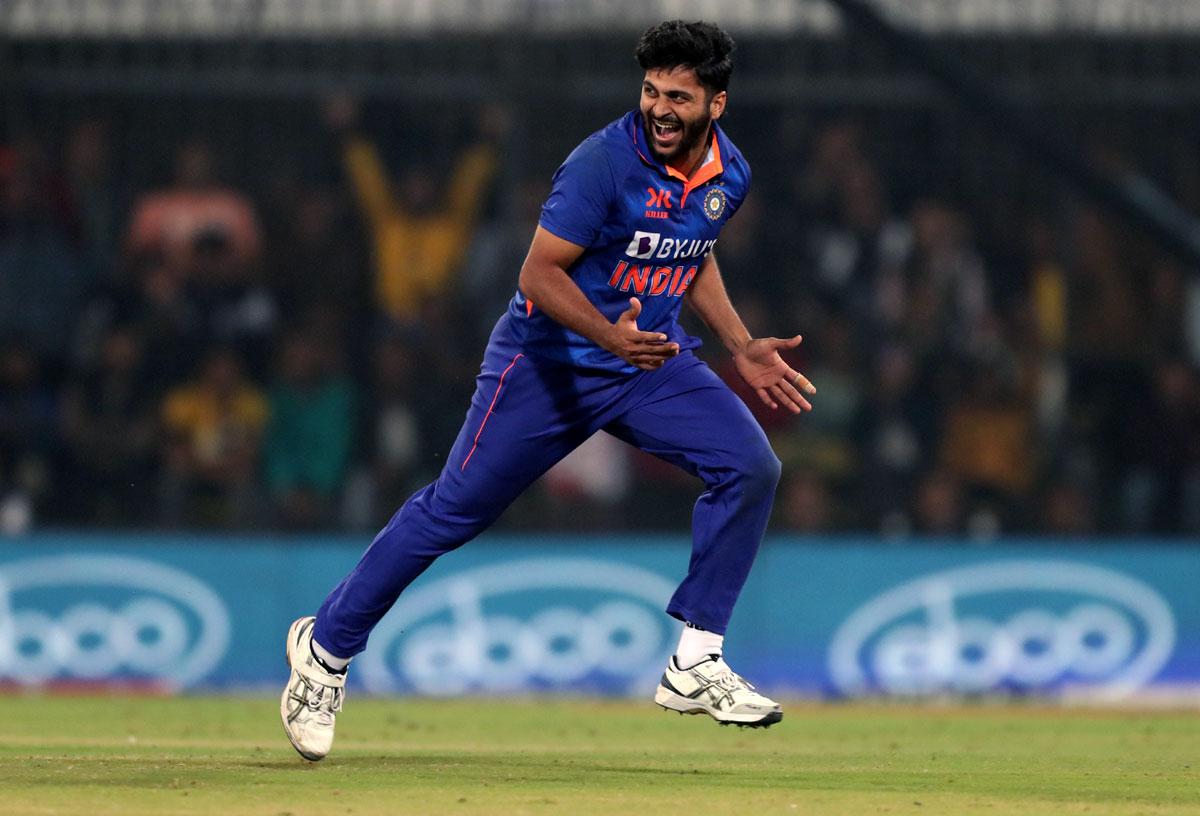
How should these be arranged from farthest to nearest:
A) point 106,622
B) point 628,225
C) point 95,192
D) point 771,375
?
1. point 95,192
2. point 106,622
3. point 771,375
4. point 628,225

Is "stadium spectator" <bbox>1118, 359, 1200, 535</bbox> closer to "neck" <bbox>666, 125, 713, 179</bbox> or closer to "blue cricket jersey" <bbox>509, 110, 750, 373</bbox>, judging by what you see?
"blue cricket jersey" <bbox>509, 110, 750, 373</bbox>

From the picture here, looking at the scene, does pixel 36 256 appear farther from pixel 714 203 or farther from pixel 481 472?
pixel 714 203

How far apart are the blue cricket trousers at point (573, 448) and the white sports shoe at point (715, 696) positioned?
14cm

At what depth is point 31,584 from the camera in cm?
1105

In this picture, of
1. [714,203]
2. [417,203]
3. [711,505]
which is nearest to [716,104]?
[714,203]

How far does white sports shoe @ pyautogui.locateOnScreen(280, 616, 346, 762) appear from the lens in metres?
6.05

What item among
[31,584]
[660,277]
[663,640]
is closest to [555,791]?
[660,277]

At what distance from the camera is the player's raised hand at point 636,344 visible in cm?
549

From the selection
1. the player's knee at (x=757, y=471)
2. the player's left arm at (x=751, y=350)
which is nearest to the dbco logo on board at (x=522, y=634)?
the player's left arm at (x=751, y=350)

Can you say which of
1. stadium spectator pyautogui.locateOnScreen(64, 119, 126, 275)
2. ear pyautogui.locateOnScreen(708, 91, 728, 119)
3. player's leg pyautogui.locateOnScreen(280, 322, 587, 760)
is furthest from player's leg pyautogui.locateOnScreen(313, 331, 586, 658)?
stadium spectator pyautogui.locateOnScreen(64, 119, 126, 275)

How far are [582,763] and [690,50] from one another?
7.67ft

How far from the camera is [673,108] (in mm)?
5645

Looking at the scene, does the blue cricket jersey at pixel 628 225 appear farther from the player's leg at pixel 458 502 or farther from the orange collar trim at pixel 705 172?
the player's leg at pixel 458 502

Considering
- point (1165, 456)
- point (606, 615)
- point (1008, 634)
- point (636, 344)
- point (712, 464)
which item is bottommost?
point (606, 615)
